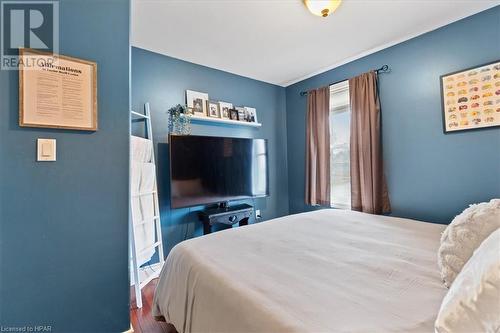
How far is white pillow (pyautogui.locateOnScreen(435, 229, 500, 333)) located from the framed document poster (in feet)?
5.82

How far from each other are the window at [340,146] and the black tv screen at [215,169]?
0.94 metres

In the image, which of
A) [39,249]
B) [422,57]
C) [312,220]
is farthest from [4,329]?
[422,57]

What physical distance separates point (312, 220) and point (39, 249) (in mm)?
1926

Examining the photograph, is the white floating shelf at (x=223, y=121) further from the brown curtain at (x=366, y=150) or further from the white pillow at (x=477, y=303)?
the white pillow at (x=477, y=303)

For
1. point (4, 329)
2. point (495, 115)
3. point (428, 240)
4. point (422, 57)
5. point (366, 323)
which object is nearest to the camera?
point (366, 323)

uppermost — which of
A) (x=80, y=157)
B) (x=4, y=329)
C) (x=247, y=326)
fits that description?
(x=80, y=157)

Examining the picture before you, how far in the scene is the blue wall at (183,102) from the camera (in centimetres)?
267

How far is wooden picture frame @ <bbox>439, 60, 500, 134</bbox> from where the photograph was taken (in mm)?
→ 1973

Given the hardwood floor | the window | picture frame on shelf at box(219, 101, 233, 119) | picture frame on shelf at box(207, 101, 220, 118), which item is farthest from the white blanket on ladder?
the window

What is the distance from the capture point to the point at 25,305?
1221 millimetres

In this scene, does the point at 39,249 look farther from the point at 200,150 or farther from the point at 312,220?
the point at 312,220

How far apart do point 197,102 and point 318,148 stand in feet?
5.79

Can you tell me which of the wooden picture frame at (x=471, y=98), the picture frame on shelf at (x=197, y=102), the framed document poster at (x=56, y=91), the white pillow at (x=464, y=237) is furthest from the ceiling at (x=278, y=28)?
the white pillow at (x=464, y=237)

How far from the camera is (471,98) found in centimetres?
208
